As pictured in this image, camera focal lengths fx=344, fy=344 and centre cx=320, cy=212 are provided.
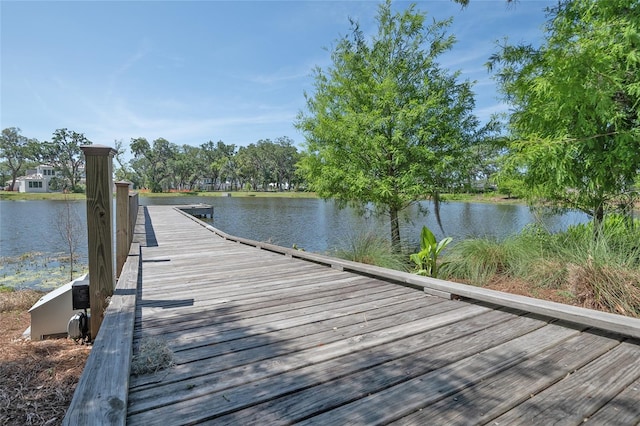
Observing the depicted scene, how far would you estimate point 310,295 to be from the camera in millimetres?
3191

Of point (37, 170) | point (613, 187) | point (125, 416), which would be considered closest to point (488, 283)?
point (613, 187)

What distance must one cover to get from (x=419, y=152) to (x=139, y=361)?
681 cm

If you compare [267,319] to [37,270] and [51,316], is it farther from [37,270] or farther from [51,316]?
[37,270]

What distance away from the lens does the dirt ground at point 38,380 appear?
6.38 feet

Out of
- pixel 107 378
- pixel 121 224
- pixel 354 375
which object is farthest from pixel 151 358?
pixel 121 224

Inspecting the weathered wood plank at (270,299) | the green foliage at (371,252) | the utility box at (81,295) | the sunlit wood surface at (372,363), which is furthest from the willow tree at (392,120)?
the utility box at (81,295)

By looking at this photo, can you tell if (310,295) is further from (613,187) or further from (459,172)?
(459,172)

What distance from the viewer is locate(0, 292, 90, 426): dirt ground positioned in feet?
6.38

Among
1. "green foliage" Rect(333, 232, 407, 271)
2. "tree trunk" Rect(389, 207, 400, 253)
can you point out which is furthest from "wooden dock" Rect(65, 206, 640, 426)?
"tree trunk" Rect(389, 207, 400, 253)

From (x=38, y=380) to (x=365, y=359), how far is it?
2.33 m

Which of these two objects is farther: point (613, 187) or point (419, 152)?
point (419, 152)

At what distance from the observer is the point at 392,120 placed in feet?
26.0

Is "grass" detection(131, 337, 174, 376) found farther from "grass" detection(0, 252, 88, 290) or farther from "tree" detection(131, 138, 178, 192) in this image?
"tree" detection(131, 138, 178, 192)

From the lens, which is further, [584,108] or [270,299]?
[584,108]
